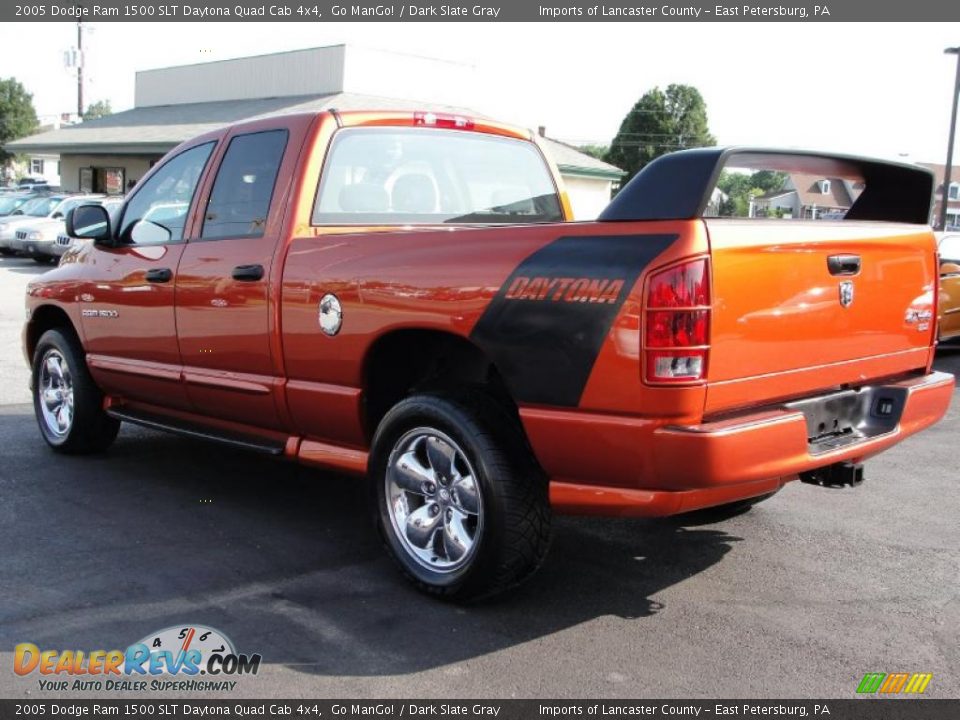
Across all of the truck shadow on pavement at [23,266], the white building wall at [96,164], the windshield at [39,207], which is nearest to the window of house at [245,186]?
the truck shadow on pavement at [23,266]

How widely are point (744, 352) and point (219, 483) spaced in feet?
11.3

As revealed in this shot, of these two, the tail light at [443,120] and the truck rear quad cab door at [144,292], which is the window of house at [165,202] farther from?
the tail light at [443,120]

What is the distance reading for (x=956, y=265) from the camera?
10.6 metres

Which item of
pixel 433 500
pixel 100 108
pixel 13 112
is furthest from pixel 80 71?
pixel 100 108

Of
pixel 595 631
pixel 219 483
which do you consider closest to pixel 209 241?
pixel 219 483

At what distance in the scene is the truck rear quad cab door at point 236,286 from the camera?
477 centimetres

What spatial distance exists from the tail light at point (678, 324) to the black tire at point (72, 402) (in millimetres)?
4089

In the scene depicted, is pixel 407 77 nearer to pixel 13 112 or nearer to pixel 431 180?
pixel 431 180

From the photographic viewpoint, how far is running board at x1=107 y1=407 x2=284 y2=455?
4.87m

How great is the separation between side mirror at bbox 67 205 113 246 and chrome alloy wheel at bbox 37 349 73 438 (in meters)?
0.85

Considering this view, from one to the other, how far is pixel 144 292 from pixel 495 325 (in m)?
2.63

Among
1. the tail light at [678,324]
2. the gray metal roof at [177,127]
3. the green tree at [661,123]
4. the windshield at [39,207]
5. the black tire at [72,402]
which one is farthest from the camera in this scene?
the green tree at [661,123]

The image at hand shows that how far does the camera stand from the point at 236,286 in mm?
4859

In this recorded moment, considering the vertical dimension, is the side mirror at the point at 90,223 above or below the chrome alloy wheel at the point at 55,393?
above
